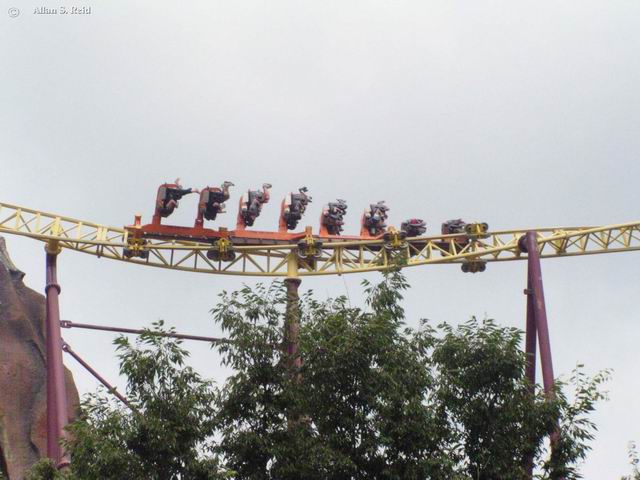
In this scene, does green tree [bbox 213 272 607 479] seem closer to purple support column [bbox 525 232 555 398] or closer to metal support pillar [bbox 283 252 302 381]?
metal support pillar [bbox 283 252 302 381]

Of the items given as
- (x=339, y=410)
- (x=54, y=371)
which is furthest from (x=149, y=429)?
(x=54, y=371)

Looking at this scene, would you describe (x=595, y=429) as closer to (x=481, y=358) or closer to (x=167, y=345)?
(x=481, y=358)

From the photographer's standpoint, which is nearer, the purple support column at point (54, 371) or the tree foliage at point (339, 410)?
the tree foliage at point (339, 410)

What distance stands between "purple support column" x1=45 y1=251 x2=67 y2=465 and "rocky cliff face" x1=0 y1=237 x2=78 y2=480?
141cm

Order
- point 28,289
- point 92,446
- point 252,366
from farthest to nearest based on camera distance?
point 28,289 < point 252,366 < point 92,446

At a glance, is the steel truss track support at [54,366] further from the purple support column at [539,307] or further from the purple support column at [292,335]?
the purple support column at [539,307]

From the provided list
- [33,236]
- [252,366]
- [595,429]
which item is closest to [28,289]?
[33,236]

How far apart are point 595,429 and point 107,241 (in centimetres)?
1124

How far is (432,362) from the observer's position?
1997 centimetres

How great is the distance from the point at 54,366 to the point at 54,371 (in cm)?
9

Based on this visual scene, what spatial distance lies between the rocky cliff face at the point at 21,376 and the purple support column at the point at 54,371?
4.63 ft

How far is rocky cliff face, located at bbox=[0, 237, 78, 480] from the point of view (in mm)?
27422

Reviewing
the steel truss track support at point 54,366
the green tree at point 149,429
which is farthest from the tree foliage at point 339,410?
the steel truss track support at point 54,366

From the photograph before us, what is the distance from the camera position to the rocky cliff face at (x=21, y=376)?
27422 millimetres
